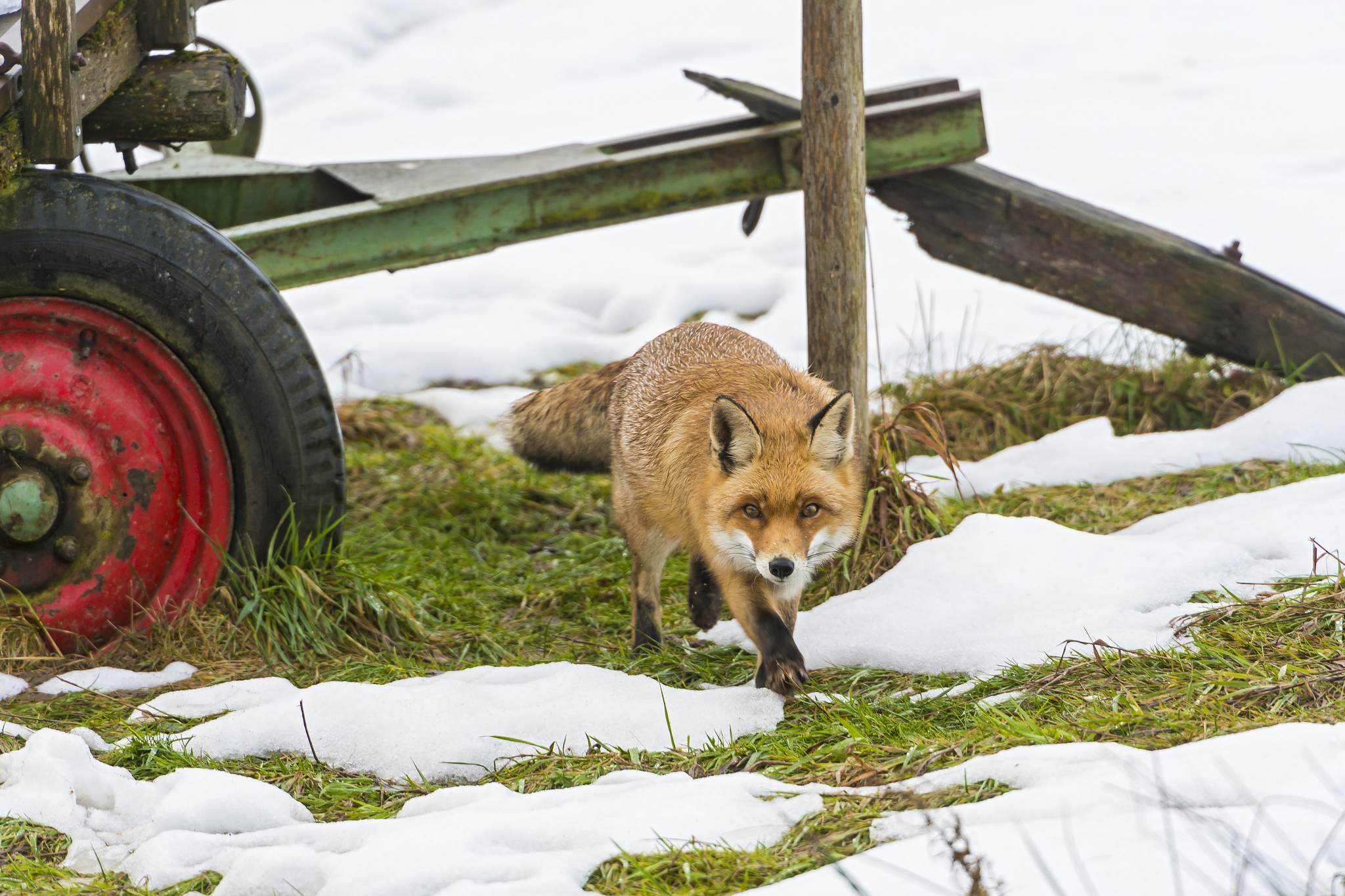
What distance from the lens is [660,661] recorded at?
4.02 m

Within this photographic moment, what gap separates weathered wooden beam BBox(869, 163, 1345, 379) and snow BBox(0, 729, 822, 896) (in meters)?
3.90

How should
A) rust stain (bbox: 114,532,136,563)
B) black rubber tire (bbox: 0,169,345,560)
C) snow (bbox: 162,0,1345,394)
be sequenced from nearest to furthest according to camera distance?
black rubber tire (bbox: 0,169,345,560) → rust stain (bbox: 114,532,136,563) → snow (bbox: 162,0,1345,394)

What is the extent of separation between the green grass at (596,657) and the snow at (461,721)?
0.08 m

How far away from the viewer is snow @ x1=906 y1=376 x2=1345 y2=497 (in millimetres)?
5277

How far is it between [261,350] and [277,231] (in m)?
1.11

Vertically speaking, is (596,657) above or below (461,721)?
below

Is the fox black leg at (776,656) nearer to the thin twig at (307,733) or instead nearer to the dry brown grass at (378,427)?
the thin twig at (307,733)

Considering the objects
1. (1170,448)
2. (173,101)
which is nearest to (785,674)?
(1170,448)

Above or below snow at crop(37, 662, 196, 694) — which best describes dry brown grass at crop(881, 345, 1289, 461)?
above

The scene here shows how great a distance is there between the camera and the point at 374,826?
2.55 metres

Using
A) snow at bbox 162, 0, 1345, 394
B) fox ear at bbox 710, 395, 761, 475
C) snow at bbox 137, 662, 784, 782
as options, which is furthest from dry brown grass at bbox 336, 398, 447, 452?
fox ear at bbox 710, 395, 761, 475

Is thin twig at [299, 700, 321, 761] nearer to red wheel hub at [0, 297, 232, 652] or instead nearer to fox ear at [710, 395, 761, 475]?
red wheel hub at [0, 297, 232, 652]

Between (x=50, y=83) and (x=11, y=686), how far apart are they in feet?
6.66

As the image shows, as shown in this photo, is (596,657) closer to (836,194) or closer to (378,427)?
(836,194)
